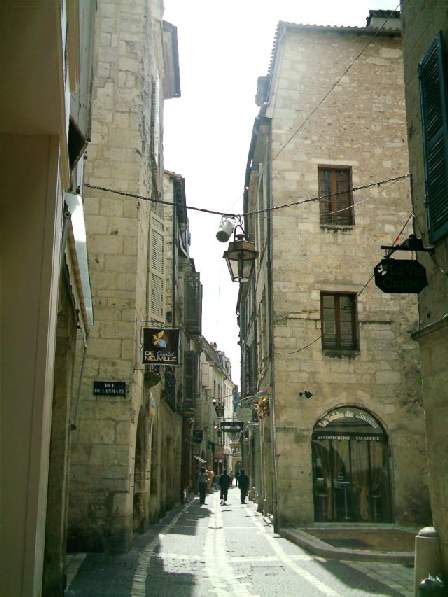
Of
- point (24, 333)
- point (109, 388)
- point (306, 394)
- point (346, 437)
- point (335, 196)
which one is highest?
point (335, 196)

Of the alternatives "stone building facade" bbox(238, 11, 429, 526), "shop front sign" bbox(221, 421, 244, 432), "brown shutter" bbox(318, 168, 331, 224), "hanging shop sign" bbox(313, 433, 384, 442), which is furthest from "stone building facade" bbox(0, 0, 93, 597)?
"shop front sign" bbox(221, 421, 244, 432)

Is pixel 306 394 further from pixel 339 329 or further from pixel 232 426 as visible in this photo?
pixel 232 426

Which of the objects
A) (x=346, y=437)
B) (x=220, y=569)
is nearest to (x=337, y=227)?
(x=346, y=437)

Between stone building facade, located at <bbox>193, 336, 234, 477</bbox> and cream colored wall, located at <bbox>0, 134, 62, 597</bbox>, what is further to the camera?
stone building facade, located at <bbox>193, 336, 234, 477</bbox>

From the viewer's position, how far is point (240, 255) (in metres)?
12.1

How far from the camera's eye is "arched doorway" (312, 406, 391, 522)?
16.0 metres

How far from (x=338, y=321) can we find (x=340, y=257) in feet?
5.91

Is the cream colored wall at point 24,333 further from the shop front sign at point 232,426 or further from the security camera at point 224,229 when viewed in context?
the shop front sign at point 232,426

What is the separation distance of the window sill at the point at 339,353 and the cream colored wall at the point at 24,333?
562 inches

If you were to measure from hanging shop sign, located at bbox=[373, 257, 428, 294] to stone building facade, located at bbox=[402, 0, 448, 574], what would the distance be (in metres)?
0.13

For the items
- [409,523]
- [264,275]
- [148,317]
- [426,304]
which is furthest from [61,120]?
[264,275]

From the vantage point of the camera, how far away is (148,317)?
13984mm

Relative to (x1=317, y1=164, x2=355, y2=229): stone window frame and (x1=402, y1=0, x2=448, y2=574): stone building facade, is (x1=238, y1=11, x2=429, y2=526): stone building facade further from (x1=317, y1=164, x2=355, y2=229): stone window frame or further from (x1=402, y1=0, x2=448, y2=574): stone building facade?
(x1=402, y1=0, x2=448, y2=574): stone building facade

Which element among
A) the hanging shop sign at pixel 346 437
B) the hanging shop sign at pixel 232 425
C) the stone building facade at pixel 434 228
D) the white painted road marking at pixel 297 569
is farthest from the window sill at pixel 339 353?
the hanging shop sign at pixel 232 425
